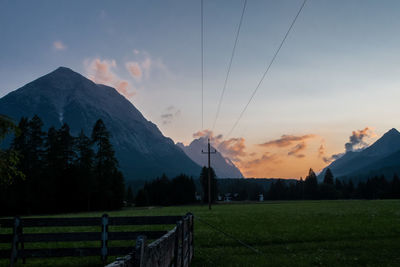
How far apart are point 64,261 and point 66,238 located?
2.89 m

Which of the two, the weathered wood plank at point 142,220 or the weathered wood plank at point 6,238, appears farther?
the weathered wood plank at point 142,220

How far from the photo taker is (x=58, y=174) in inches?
2908

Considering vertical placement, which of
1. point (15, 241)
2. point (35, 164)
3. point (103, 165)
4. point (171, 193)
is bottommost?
point (171, 193)

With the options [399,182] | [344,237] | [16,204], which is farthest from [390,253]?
[399,182]

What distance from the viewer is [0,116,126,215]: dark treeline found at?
66938 millimetres

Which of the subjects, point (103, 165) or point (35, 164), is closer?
point (35, 164)

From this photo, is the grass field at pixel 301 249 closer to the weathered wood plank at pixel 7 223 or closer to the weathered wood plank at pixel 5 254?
the weathered wood plank at pixel 5 254

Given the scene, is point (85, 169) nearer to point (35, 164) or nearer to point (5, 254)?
point (35, 164)

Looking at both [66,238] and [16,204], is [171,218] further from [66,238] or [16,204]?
[16,204]

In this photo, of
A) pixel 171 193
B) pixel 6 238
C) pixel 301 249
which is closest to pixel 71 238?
pixel 6 238

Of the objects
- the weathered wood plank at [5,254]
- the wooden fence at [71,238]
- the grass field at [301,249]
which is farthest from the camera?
the grass field at [301,249]

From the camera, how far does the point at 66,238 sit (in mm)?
10914

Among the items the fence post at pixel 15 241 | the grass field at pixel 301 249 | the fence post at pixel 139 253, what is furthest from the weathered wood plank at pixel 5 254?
the fence post at pixel 139 253

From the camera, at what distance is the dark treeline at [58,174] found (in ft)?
220
